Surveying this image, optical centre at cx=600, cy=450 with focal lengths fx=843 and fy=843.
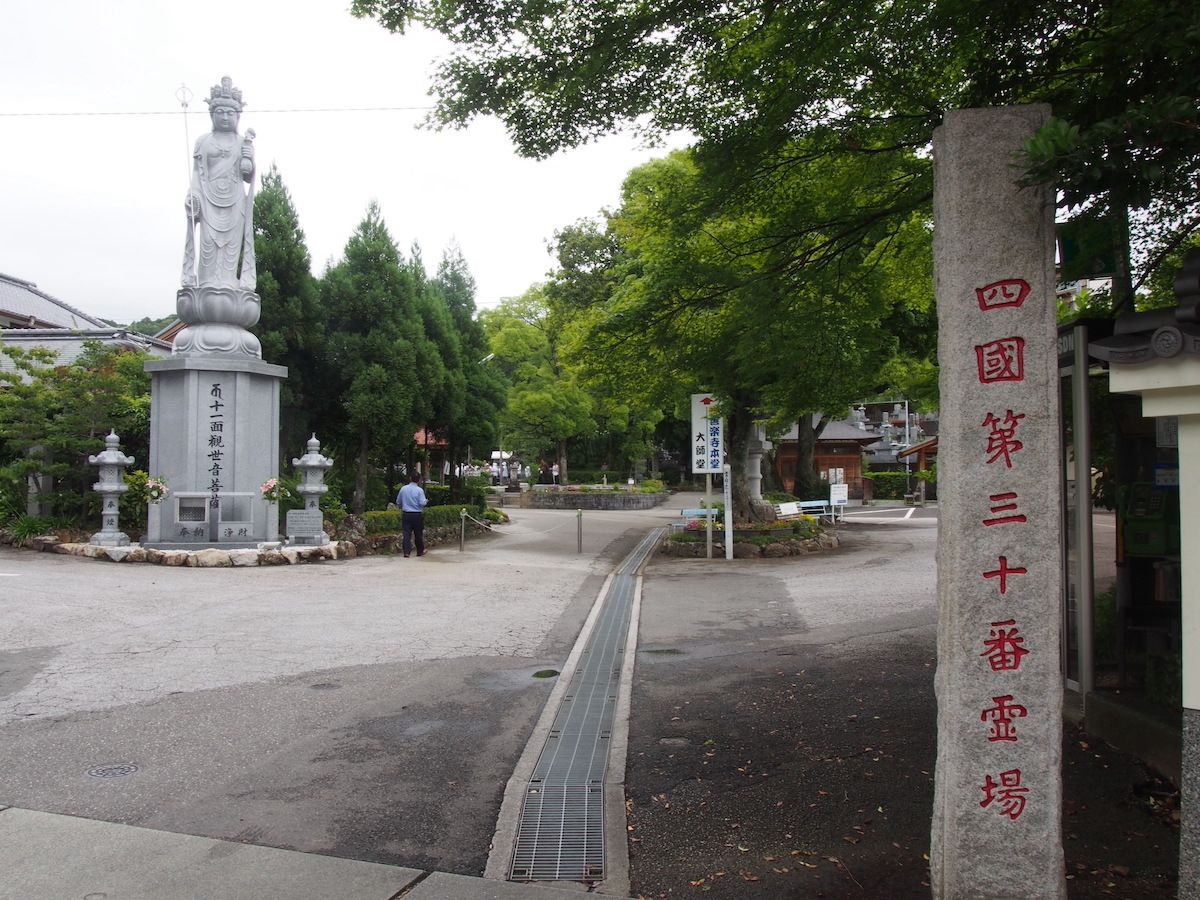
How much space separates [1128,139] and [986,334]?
0.85m

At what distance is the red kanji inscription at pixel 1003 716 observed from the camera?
341cm

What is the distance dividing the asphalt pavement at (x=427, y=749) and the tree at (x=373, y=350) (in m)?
10.7

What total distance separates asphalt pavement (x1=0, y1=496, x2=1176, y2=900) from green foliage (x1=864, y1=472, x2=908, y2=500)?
3544 cm

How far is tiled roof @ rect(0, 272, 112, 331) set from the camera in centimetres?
3071

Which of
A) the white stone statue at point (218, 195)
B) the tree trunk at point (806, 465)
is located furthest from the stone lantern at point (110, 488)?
the tree trunk at point (806, 465)

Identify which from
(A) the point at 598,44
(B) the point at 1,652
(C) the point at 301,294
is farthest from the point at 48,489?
(A) the point at 598,44

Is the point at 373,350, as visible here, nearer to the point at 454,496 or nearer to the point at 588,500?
the point at 454,496

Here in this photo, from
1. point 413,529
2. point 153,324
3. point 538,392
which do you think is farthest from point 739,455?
point 153,324

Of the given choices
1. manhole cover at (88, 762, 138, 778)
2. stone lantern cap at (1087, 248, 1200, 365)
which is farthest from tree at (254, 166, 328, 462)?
stone lantern cap at (1087, 248, 1200, 365)

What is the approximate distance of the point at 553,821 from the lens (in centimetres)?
454

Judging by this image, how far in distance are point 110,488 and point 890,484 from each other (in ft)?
128

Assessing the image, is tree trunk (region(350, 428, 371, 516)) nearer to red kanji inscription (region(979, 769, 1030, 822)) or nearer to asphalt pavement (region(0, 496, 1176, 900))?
asphalt pavement (region(0, 496, 1176, 900))

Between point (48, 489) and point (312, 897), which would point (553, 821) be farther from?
point (48, 489)

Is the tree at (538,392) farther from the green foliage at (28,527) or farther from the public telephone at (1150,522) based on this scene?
the public telephone at (1150,522)
